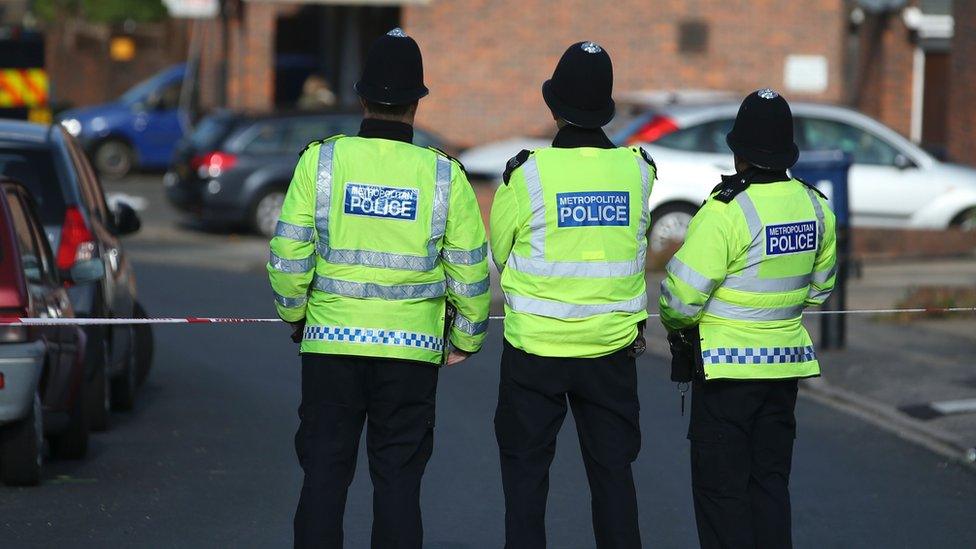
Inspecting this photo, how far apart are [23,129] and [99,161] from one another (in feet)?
66.9

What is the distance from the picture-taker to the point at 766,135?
19.2 feet

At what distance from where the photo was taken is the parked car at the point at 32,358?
296 inches

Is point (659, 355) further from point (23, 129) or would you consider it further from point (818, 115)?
point (818, 115)

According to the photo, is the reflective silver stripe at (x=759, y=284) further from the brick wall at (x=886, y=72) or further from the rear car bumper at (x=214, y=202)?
the brick wall at (x=886, y=72)

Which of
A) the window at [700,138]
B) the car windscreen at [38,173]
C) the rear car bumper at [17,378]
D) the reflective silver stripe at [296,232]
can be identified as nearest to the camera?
the reflective silver stripe at [296,232]

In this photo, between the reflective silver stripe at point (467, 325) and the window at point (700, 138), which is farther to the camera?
the window at point (700, 138)

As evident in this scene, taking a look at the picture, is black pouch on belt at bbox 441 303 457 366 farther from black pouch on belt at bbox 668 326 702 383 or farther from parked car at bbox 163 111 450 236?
parked car at bbox 163 111 450 236

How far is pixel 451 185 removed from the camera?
571cm

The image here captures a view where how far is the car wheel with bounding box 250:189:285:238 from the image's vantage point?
20547mm

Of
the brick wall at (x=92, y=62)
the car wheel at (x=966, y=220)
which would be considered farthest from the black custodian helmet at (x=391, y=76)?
the brick wall at (x=92, y=62)

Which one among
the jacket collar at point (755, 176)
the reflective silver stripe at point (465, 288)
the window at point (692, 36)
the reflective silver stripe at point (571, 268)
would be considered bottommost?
the reflective silver stripe at point (465, 288)

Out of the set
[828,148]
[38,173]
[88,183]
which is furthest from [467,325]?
[828,148]

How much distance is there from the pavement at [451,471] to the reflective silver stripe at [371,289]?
1.55 m

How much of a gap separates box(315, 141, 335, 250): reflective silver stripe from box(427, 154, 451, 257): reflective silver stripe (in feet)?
1.08
